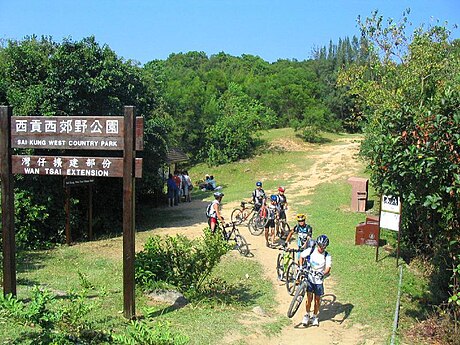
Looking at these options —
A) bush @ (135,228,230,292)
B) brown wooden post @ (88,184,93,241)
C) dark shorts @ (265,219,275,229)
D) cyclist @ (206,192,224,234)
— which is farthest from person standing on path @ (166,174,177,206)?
bush @ (135,228,230,292)

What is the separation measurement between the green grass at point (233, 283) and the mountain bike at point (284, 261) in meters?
0.38

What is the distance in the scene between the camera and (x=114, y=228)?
619 inches

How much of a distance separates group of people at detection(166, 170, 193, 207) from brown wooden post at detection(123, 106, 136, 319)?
13.3m

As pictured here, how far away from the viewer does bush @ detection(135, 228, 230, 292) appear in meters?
8.54

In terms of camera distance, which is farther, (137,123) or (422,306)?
(422,306)

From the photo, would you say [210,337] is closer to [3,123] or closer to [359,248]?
[3,123]

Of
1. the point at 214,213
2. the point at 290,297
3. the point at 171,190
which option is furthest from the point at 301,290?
the point at 171,190

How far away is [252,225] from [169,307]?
710cm

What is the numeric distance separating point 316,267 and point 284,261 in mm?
2384

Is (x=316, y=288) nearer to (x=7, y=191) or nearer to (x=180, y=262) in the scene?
(x=180, y=262)

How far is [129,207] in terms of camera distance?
23.9ft

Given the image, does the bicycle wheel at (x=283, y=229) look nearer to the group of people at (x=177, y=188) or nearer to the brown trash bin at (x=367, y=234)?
the brown trash bin at (x=367, y=234)

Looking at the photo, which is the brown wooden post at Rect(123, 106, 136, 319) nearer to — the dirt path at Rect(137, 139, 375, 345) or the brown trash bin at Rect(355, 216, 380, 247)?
the dirt path at Rect(137, 139, 375, 345)

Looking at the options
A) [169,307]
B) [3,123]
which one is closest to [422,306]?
[169,307]
